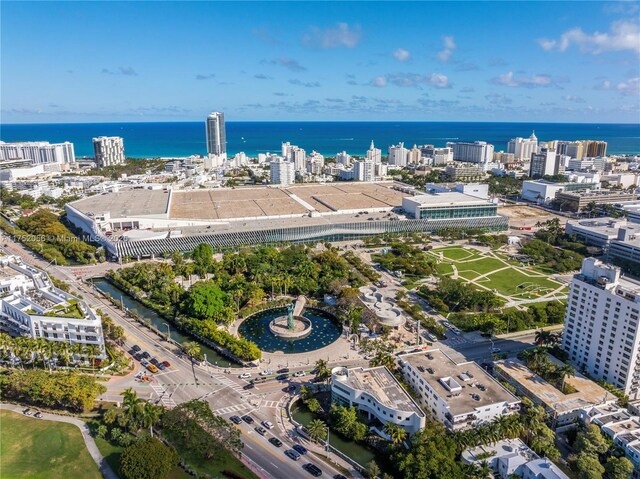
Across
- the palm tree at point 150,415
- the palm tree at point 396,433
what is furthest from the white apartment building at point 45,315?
the palm tree at point 396,433

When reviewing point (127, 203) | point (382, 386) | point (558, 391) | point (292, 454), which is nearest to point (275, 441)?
point (292, 454)

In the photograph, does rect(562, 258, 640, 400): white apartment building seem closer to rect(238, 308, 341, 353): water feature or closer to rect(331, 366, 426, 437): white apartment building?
rect(331, 366, 426, 437): white apartment building

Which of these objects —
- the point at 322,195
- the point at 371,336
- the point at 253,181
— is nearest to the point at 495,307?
the point at 371,336

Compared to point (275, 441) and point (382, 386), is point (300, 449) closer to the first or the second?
point (275, 441)

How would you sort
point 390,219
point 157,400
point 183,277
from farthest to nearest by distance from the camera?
point 390,219 → point 183,277 → point 157,400

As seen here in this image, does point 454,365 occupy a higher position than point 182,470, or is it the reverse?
point 454,365

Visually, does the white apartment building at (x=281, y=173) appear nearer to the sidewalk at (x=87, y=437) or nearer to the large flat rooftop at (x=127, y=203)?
the large flat rooftop at (x=127, y=203)

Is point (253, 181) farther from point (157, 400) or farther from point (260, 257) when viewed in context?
point (157, 400)
